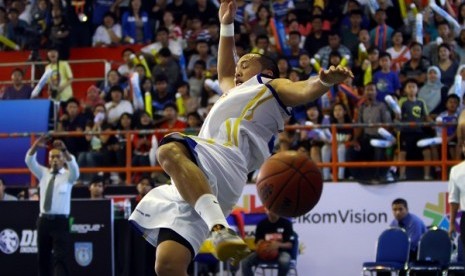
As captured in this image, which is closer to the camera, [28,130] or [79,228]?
[79,228]

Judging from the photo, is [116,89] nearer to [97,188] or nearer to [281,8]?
[97,188]

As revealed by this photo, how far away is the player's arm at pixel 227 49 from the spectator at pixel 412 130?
22.5 feet

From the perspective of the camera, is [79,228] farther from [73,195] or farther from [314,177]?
[314,177]

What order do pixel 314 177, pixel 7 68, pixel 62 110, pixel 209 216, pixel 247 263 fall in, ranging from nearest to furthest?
pixel 209 216
pixel 314 177
pixel 247 263
pixel 62 110
pixel 7 68

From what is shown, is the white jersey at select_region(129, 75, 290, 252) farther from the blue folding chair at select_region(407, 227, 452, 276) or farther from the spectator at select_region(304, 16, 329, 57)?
the spectator at select_region(304, 16, 329, 57)

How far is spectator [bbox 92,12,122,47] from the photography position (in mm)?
20688

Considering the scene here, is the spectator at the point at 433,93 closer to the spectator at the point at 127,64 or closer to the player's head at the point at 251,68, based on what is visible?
the spectator at the point at 127,64

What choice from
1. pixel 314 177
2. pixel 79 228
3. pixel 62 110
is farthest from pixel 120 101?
pixel 314 177

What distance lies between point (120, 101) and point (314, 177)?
10478mm

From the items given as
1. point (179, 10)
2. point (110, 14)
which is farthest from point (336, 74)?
point (110, 14)

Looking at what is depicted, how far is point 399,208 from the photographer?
1416cm

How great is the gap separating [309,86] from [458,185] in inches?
213

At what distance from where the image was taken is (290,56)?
691 inches

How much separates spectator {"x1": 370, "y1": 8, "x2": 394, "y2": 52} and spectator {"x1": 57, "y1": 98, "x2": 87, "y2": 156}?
17.1 ft
